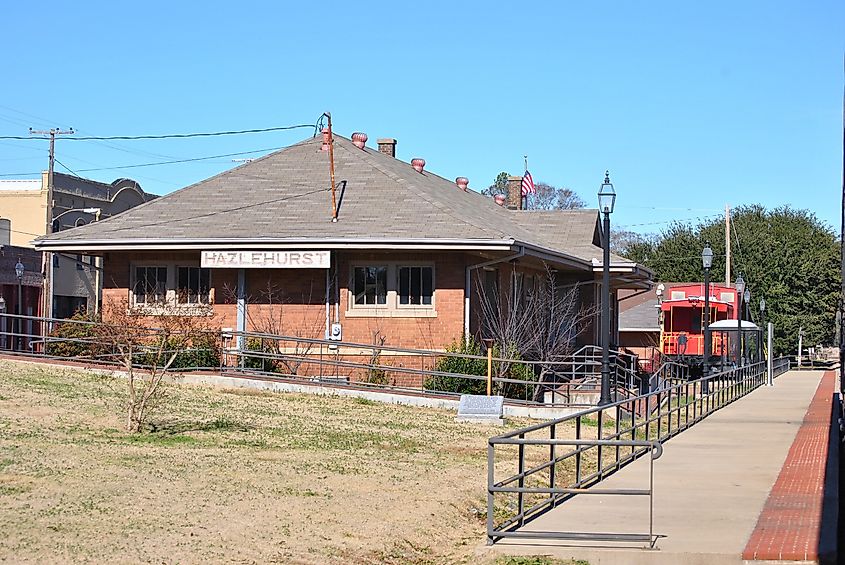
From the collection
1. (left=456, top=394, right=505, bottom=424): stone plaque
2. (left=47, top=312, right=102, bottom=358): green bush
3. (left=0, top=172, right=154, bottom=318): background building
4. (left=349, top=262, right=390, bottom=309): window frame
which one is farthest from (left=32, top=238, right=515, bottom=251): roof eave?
(left=0, top=172, right=154, bottom=318): background building

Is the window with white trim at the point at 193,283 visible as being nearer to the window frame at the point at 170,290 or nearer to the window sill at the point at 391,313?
the window frame at the point at 170,290

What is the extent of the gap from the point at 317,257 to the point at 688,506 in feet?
49.8

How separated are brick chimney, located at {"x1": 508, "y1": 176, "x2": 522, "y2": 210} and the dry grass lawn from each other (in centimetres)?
2481

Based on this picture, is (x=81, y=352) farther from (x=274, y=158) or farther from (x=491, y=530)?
(x=491, y=530)

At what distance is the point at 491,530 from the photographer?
11008 mm

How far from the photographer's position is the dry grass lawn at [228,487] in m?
10.1

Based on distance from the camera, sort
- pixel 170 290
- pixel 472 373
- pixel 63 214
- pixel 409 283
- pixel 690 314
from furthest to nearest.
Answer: pixel 63 214, pixel 690 314, pixel 170 290, pixel 409 283, pixel 472 373

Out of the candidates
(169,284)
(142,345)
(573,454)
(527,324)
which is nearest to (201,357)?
(169,284)

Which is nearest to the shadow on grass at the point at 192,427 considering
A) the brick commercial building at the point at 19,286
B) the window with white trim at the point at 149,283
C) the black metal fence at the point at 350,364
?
the black metal fence at the point at 350,364

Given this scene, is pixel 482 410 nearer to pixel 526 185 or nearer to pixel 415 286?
pixel 415 286

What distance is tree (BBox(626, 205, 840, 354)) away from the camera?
227 ft

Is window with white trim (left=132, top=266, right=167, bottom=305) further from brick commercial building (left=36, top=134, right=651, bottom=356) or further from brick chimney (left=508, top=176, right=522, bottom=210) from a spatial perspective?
brick chimney (left=508, top=176, right=522, bottom=210)

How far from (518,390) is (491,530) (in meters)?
15.3

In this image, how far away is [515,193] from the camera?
44656 mm
